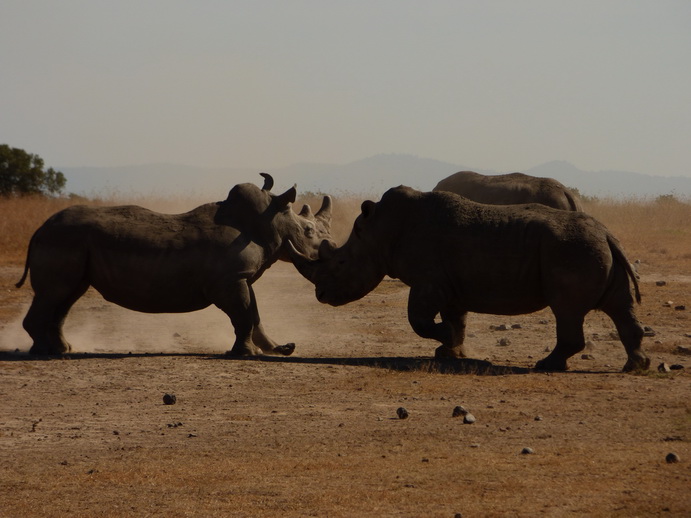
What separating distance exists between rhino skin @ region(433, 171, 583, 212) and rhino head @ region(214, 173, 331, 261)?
458cm

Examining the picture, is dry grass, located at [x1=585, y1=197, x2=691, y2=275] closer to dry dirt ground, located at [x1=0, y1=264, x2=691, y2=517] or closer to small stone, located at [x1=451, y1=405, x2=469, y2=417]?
dry dirt ground, located at [x1=0, y1=264, x2=691, y2=517]

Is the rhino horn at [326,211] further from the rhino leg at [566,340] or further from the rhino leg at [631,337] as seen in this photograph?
the rhino leg at [631,337]

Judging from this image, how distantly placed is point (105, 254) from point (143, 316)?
438 centimetres

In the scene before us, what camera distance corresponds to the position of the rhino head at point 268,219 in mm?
14531

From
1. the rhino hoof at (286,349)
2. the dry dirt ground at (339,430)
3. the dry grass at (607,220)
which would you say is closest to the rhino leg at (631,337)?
the dry dirt ground at (339,430)

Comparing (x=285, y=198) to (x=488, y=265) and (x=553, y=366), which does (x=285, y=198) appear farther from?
(x=553, y=366)

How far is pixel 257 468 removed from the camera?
8.79 meters

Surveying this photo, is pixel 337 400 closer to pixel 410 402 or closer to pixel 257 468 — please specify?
pixel 410 402

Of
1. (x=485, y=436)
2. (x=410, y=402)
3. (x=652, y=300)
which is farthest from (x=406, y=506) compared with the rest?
(x=652, y=300)

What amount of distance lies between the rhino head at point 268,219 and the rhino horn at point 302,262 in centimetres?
17

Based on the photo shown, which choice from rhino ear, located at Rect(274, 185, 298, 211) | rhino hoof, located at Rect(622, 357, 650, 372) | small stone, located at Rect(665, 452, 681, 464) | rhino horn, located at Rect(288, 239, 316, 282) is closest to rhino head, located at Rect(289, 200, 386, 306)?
rhino horn, located at Rect(288, 239, 316, 282)

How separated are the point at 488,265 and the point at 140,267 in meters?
3.84

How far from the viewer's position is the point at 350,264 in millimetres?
14352

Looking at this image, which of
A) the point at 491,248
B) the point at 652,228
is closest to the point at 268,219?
the point at 491,248
